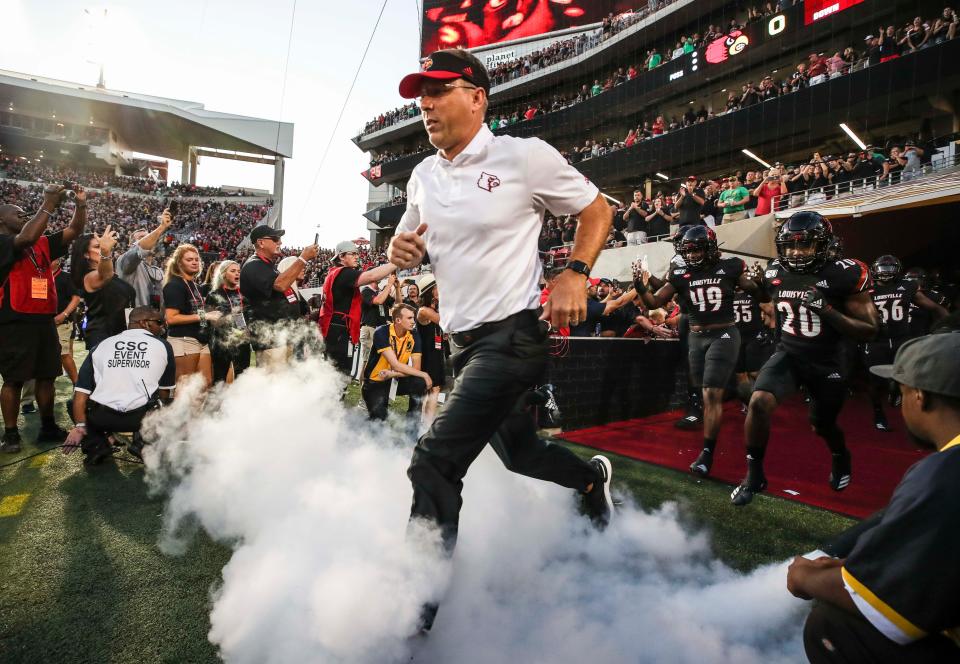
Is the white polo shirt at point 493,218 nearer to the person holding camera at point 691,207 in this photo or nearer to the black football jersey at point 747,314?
the black football jersey at point 747,314

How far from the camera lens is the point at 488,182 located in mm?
2158

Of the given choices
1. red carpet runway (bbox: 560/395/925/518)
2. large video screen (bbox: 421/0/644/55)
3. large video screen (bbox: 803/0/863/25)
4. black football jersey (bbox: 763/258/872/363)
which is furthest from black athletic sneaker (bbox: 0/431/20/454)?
large video screen (bbox: 421/0/644/55)

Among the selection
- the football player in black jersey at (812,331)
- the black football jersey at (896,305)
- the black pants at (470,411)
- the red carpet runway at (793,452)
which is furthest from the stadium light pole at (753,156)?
the black pants at (470,411)

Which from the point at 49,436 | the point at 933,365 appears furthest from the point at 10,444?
the point at 933,365

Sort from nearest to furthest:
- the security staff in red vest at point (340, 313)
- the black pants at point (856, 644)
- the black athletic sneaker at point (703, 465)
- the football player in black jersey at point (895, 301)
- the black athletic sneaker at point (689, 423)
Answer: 1. the black pants at point (856, 644)
2. the black athletic sneaker at point (703, 465)
3. the security staff in red vest at point (340, 313)
4. the black athletic sneaker at point (689, 423)
5. the football player in black jersey at point (895, 301)

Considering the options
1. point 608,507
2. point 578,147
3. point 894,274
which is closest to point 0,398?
point 608,507

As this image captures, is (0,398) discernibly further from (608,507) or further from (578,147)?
(578,147)

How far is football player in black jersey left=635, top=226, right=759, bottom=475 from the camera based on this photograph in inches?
197

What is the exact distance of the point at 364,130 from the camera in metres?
49.9

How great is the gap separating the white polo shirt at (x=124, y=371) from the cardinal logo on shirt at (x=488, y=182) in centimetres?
391

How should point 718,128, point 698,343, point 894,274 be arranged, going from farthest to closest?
1. point 718,128
2. point 894,274
3. point 698,343

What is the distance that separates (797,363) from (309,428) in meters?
3.97

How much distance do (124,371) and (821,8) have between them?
82.3 ft

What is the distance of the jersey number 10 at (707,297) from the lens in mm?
5215
